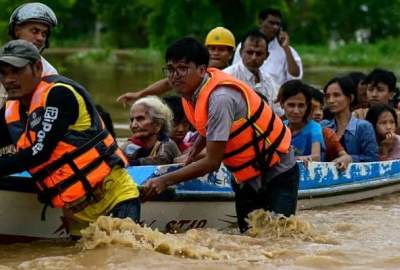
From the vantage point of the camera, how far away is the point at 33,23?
20.5 ft

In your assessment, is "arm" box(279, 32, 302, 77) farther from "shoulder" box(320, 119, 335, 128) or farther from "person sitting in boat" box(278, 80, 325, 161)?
"person sitting in boat" box(278, 80, 325, 161)

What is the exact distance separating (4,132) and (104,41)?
167 feet

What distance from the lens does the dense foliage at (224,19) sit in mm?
28578

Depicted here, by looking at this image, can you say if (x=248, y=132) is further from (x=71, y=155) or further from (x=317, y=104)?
(x=317, y=104)

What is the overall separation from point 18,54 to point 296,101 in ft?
9.48

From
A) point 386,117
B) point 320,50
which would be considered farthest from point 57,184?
point 320,50

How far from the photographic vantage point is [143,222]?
6301 mm

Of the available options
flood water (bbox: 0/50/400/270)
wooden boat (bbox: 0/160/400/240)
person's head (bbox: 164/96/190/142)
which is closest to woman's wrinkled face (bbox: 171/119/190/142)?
person's head (bbox: 164/96/190/142)

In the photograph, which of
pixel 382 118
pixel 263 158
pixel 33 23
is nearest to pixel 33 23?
pixel 33 23

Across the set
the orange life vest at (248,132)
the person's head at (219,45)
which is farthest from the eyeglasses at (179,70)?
the person's head at (219,45)

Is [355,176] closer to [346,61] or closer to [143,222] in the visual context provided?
[143,222]

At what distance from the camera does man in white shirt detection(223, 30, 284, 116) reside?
28.7 feet

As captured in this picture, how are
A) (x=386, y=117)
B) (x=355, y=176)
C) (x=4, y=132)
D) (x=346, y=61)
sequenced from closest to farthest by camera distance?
(x=4, y=132), (x=355, y=176), (x=386, y=117), (x=346, y=61)

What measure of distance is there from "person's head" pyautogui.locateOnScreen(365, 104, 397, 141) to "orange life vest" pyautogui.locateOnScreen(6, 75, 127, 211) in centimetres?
404
